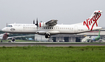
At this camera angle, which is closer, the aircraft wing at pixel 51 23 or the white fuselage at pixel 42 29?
the aircraft wing at pixel 51 23

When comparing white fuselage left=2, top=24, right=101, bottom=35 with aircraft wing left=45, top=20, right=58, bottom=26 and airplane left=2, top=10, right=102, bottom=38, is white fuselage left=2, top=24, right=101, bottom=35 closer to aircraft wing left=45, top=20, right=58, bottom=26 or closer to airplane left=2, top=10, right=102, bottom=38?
airplane left=2, top=10, right=102, bottom=38

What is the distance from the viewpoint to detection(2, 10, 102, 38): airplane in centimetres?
4100

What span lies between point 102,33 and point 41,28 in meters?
51.1

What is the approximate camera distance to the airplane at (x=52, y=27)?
135 feet

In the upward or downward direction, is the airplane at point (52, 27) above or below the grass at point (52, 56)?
above

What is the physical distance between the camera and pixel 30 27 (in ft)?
135

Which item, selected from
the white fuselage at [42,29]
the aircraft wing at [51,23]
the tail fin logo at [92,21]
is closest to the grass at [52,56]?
the aircraft wing at [51,23]

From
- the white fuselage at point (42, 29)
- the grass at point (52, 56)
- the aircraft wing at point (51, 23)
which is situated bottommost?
the grass at point (52, 56)

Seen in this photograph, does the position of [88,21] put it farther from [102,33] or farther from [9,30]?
[102,33]

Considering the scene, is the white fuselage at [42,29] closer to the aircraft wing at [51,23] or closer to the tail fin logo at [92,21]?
the aircraft wing at [51,23]

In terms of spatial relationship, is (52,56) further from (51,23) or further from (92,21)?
(92,21)

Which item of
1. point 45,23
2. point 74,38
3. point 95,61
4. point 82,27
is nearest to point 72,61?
point 95,61

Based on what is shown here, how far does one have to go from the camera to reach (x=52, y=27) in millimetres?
42438

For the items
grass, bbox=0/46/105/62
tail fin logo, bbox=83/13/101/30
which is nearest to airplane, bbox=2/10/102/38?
tail fin logo, bbox=83/13/101/30
